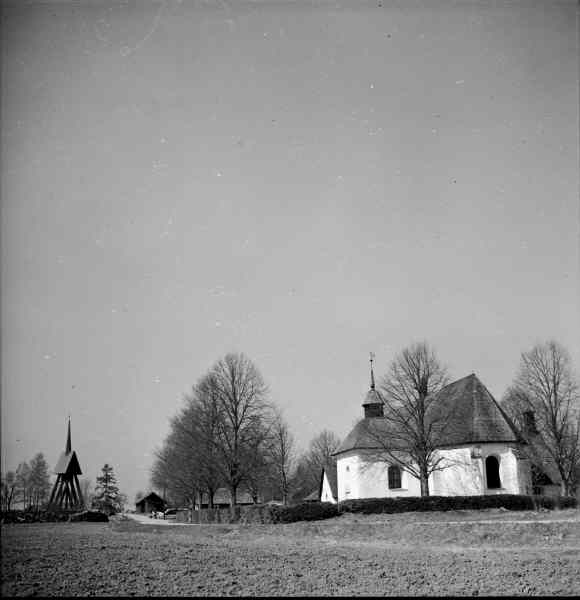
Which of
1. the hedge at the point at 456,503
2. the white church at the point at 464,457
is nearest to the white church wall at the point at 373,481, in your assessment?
the white church at the point at 464,457

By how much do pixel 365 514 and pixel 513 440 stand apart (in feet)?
39.7

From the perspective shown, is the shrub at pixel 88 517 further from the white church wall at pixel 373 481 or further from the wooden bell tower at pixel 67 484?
the white church wall at pixel 373 481

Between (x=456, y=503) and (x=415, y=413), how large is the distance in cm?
787

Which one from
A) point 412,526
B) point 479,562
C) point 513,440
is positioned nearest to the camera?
point 479,562

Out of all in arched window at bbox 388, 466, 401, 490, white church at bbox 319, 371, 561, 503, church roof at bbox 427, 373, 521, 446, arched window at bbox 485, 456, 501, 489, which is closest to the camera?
white church at bbox 319, 371, 561, 503

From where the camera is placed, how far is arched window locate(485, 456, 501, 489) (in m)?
39.9

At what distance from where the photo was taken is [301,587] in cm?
1259

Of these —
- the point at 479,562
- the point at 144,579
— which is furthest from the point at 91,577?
the point at 479,562

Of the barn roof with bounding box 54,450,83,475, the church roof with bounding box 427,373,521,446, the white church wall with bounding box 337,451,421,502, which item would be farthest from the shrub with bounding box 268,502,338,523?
the barn roof with bounding box 54,450,83,475

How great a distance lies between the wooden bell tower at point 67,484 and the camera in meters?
58.3

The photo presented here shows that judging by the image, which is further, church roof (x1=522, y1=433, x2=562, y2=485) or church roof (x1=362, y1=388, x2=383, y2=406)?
church roof (x1=362, y1=388, x2=383, y2=406)

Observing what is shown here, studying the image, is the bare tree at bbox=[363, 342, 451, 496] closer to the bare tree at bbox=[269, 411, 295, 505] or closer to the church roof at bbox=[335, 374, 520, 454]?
the church roof at bbox=[335, 374, 520, 454]

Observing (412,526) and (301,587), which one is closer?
(301,587)

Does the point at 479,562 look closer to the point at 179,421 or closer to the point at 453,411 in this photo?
the point at 453,411
